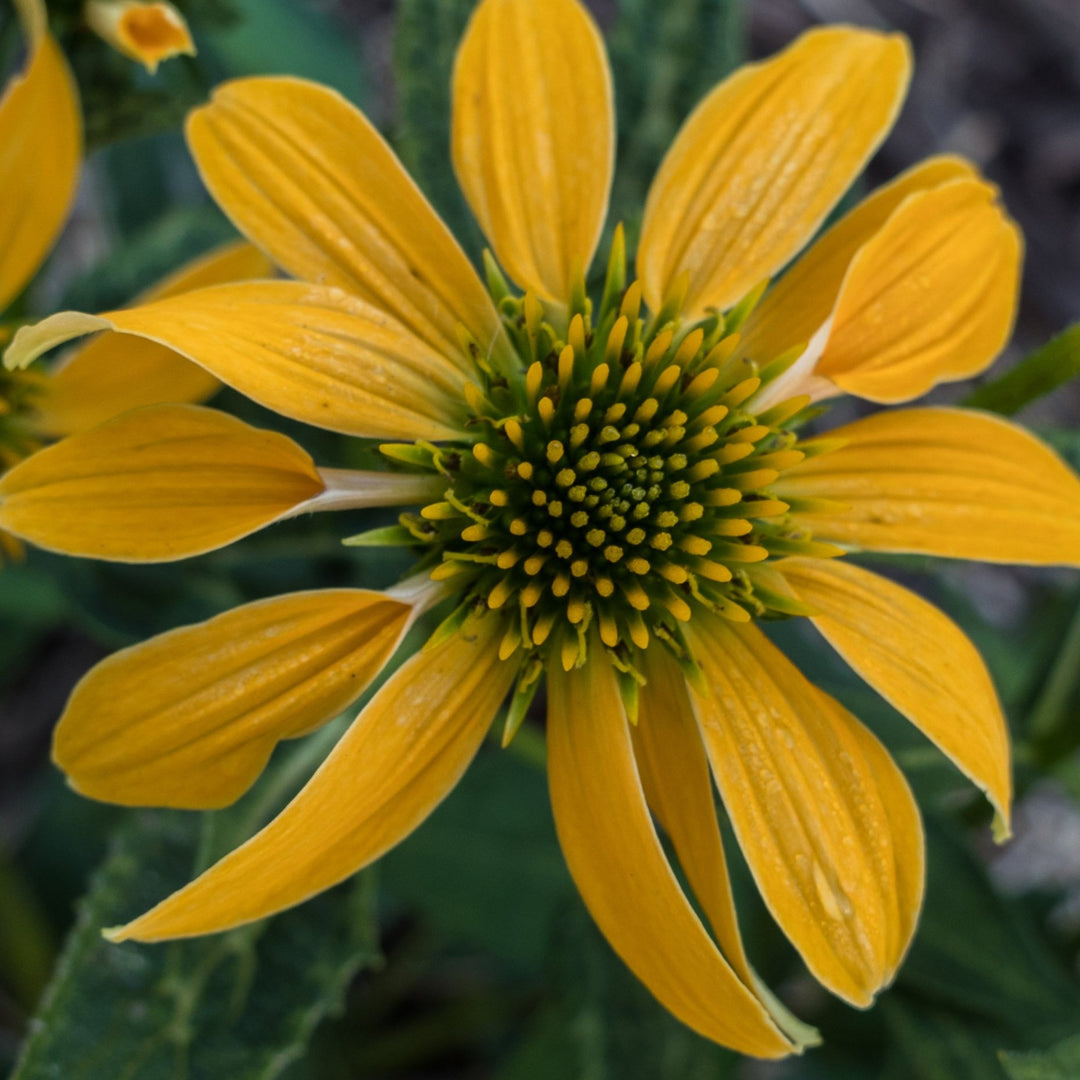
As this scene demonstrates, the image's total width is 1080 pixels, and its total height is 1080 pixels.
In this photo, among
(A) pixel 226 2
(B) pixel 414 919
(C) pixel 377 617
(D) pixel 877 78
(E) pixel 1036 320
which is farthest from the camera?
(E) pixel 1036 320

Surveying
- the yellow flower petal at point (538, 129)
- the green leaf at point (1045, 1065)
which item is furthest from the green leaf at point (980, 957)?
the yellow flower petal at point (538, 129)

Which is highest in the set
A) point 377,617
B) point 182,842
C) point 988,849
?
point 377,617

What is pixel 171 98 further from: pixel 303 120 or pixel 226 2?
pixel 303 120

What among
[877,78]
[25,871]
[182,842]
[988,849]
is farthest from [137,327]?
[988,849]

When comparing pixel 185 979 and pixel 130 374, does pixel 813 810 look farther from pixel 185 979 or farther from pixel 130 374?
pixel 130 374

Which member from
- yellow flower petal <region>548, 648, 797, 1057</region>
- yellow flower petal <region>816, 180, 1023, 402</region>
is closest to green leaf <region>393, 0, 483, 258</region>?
yellow flower petal <region>816, 180, 1023, 402</region>

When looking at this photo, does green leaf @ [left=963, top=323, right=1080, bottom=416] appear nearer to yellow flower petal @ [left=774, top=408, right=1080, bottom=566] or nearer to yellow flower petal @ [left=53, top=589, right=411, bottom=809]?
yellow flower petal @ [left=774, top=408, right=1080, bottom=566]
